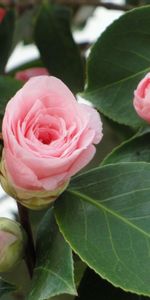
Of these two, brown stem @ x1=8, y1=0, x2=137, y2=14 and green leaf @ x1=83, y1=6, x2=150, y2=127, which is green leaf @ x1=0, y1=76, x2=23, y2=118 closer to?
green leaf @ x1=83, y1=6, x2=150, y2=127

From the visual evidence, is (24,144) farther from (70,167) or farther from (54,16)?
(54,16)

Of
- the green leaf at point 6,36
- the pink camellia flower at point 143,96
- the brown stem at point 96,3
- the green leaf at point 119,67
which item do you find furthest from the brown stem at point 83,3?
the pink camellia flower at point 143,96

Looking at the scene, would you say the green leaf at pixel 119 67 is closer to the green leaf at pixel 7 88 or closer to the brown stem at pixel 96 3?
the green leaf at pixel 7 88

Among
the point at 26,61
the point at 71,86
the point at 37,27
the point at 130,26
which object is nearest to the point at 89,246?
the point at 130,26

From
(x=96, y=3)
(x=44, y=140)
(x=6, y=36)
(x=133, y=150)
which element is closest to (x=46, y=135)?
(x=44, y=140)

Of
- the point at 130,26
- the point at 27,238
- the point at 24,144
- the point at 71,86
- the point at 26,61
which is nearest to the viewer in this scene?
the point at 24,144

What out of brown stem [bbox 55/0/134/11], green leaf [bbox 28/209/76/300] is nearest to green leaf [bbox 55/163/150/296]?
green leaf [bbox 28/209/76/300]
